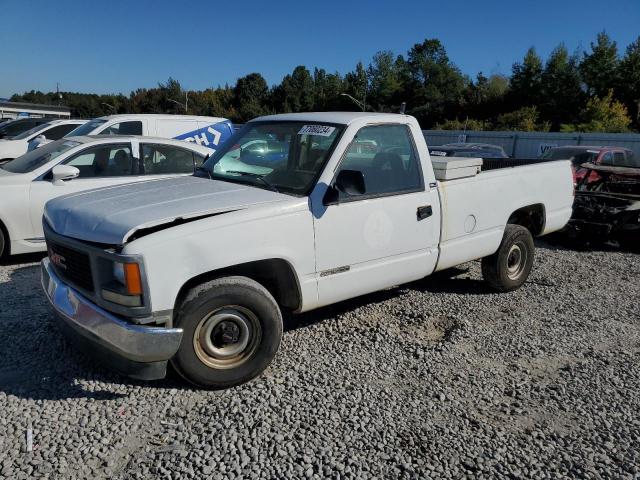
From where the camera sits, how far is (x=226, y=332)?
3.46 meters

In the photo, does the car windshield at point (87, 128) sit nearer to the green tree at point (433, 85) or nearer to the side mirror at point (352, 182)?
the side mirror at point (352, 182)

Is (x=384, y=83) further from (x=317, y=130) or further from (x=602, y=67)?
(x=317, y=130)

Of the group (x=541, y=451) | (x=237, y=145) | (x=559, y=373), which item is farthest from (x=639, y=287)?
(x=237, y=145)

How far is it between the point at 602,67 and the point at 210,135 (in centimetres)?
6206

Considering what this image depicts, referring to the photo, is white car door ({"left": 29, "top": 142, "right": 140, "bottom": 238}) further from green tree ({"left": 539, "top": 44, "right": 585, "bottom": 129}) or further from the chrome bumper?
green tree ({"left": 539, "top": 44, "right": 585, "bottom": 129})

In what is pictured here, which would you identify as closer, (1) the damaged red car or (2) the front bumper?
(2) the front bumper

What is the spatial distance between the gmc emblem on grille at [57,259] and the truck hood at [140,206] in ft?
0.62

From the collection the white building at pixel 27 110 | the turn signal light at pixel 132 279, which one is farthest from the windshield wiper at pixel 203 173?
the white building at pixel 27 110

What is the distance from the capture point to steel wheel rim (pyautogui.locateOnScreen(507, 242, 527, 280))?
18.6 feet

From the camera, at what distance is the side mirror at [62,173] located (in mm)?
6320

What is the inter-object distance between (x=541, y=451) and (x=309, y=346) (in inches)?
74.8

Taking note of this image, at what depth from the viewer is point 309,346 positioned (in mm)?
4219

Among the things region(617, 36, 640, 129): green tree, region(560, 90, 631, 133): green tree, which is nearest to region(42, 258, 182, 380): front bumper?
region(560, 90, 631, 133): green tree

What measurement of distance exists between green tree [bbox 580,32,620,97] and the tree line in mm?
113
